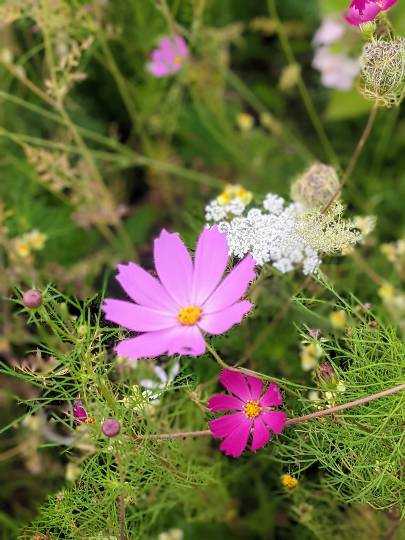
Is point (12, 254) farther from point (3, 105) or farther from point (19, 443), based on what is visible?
point (3, 105)

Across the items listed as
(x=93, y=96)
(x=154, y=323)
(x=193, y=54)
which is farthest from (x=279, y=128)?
(x=154, y=323)

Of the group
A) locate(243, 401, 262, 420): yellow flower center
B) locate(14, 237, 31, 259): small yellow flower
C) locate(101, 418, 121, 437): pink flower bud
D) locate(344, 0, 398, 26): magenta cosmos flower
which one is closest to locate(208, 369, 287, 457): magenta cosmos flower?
locate(243, 401, 262, 420): yellow flower center

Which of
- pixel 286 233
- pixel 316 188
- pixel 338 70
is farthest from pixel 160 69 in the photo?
pixel 286 233

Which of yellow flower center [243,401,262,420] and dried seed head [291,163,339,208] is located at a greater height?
dried seed head [291,163,339,208]

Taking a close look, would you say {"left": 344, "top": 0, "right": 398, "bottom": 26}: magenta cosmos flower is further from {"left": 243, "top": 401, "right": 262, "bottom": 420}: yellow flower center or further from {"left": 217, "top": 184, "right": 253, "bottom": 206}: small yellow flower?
{"left": 243, "top": 401, "right": 262, "bottom": 420}: yellow flower center

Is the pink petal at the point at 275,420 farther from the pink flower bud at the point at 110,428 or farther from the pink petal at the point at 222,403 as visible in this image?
the pink flower bud at the point at 110,428

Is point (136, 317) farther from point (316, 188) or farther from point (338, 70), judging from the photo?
point (338, 70)

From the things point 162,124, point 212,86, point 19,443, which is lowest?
point 19,443
